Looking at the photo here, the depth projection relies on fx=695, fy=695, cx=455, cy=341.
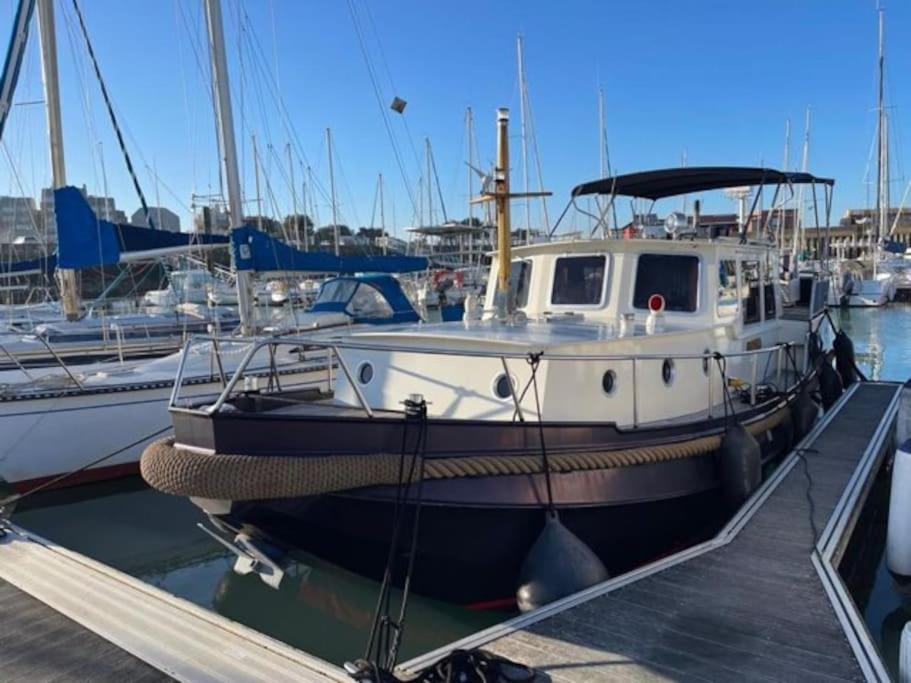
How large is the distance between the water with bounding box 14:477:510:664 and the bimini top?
536 cm

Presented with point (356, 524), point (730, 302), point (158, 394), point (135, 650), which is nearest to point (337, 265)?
point (158, 394)

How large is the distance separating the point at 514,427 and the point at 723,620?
6.29 ft

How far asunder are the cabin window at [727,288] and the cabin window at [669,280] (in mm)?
407

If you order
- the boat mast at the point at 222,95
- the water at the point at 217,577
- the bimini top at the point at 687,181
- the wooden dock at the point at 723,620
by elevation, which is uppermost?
the boat mast at the point at 222,95

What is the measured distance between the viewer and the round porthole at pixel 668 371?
6.64 metres

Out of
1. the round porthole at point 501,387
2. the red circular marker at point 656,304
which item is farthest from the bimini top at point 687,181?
the round porthole at point 501,387

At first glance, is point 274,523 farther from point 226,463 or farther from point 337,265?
point 337,265

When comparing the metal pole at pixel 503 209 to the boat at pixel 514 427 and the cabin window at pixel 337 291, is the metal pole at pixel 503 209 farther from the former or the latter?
the cabin window at pixel 337 291

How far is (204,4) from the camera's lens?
10.4 m

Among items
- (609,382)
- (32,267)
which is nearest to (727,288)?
(609,382)

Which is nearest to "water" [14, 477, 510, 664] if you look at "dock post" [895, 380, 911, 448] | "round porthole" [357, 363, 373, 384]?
"round porthole" [357, 363, 373, 384]

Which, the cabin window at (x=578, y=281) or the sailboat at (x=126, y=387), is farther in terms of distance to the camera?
the sailboat at (x=126, y=387)

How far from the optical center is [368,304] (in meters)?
14.4

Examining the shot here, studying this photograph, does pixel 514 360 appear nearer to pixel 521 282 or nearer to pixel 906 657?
pixel 521 282
